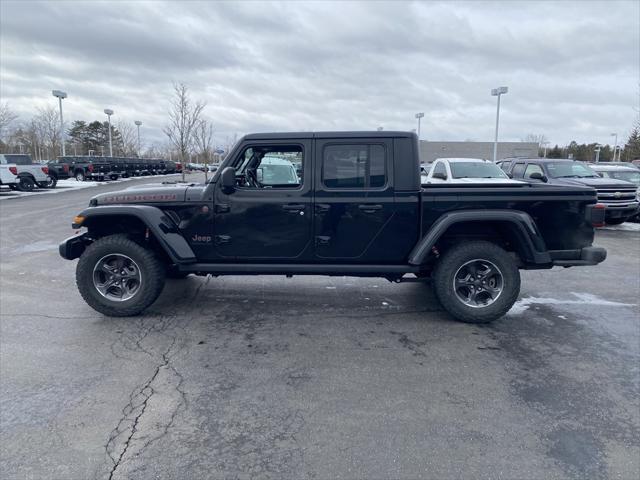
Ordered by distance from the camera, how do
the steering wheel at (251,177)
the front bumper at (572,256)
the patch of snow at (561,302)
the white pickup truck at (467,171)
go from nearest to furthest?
the front bumper at (572,256)
the steering wheel at (251,177)
the patch of snow at (561,302)
the white pickup truck at (467,171)

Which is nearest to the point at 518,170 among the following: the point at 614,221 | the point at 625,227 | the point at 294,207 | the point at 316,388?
the point at 614,221

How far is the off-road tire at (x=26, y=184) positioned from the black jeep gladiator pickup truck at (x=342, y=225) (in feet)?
68.9

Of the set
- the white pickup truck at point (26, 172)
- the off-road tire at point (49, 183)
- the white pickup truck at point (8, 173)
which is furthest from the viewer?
the off-road tire at point (49, 183)

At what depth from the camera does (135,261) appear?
4.77 meters

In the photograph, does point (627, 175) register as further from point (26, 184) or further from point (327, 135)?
point (26, 184)

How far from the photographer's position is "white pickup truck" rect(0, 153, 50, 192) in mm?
21500

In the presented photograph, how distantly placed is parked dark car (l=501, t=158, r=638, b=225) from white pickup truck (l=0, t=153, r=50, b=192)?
22300 millimetres

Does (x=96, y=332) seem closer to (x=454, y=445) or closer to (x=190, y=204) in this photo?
(x=190, y=204)

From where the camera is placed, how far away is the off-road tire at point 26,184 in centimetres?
2177

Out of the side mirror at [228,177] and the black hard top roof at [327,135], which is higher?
the black hard top roof at [327,135]

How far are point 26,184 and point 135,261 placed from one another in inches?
853

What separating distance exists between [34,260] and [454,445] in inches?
298

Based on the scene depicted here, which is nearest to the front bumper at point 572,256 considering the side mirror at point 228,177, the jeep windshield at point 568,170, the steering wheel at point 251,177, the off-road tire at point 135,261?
the steering wheel at point 251,177

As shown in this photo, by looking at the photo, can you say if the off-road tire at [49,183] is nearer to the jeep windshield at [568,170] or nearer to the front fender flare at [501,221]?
the jeep windshield at [568,170]
